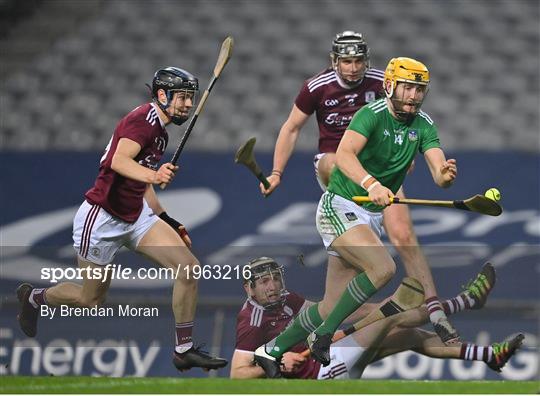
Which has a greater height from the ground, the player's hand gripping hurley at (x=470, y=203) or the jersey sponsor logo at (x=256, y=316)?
the player's hand gripping hurley at (x=470, y=203)

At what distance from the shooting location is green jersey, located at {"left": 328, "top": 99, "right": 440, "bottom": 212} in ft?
26.3

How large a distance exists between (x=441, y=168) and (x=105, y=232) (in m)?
2.03

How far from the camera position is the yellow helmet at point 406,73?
7.98 meters

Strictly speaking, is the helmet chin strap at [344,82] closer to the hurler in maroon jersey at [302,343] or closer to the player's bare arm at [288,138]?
the player's bare arm at [288,138]

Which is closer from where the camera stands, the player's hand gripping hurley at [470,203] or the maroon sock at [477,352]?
the player's hand gripping hurley at [470,203]

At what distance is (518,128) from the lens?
14.6 m

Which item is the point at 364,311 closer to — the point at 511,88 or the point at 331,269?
the point at 331,269

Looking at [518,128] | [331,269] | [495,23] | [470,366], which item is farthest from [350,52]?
[495,23]

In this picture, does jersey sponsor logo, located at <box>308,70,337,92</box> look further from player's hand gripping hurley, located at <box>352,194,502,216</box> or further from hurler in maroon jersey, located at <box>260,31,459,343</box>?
player's hand gripping hurley, located at <box>352,194,502,216</box>

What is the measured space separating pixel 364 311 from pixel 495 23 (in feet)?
26.7

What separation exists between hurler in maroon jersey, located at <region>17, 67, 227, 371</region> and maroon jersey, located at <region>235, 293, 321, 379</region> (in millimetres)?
287

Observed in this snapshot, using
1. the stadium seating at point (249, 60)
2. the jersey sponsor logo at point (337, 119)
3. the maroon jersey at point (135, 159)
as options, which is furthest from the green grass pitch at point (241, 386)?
the stadium seating at point (249, 60)

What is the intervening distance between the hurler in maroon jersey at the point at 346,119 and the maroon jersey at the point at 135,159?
0.77 meters

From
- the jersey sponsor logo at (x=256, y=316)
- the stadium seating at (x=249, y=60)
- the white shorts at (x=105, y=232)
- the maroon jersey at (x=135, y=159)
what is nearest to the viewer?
the maroon jersey at (x=135, y=159)
